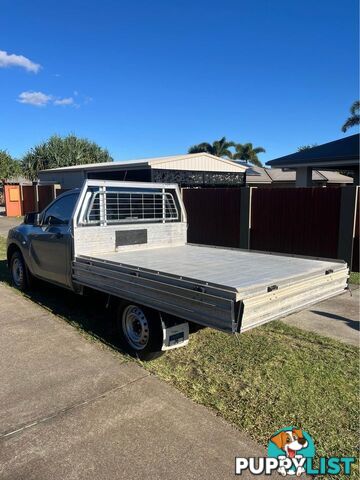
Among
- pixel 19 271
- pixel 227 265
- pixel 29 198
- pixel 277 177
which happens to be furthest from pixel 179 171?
pixel 227 265

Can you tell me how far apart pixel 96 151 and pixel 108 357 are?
49610 millimetres

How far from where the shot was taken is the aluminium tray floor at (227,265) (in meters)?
3.83

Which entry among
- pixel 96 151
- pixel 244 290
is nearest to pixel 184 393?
pixel 244 290

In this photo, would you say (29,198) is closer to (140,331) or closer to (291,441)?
(140,331)

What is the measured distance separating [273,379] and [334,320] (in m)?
2.35

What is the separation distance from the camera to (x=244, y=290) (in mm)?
3326

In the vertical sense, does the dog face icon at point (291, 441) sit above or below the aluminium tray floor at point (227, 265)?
below

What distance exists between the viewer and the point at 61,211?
239 inches

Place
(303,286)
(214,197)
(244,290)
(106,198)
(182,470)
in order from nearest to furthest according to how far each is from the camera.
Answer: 1. (182,470)
2. (244,290)
3. (303,286)
4. (106,198)
5. (214,197)

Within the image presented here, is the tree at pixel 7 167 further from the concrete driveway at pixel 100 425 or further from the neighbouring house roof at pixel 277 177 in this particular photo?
the concrete driveway at pixel 100 425

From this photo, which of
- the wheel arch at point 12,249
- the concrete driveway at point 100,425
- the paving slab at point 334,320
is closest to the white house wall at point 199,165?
the wheel arch at point 12,249

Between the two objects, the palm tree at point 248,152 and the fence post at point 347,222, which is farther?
the palm tree at point 248,152

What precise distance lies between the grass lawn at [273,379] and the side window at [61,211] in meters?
1.49

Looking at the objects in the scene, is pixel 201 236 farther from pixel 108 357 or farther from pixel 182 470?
pixel 182 470
